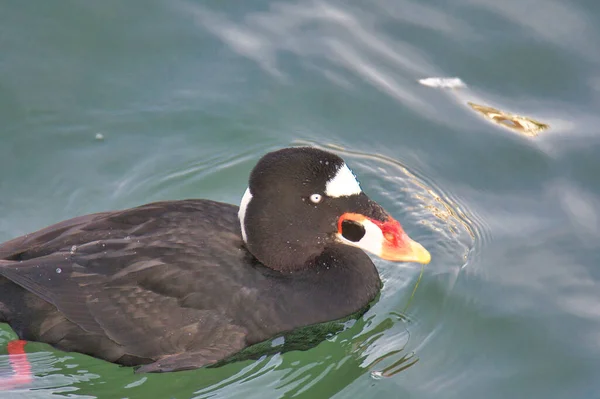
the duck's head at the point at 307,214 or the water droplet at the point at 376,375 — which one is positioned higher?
the duck's head at the point at 307,214

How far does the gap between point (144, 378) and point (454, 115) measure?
3.55 meters

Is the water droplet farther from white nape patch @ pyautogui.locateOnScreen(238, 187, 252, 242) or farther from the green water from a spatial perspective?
white nape patch @ pyautogui.locateOnScreen(238, 187, 252, 242)

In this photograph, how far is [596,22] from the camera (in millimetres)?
8422

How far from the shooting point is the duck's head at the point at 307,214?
566cm

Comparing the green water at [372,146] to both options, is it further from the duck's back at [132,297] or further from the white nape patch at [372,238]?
the white nape patch at [372,238]

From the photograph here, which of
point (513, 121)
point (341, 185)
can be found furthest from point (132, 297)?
point (513, 121)

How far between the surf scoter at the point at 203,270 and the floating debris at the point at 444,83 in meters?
2.55

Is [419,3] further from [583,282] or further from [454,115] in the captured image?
[583,282]

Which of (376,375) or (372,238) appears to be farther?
(372,238)

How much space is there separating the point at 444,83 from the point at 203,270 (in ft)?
11.1

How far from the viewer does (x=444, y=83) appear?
809cm

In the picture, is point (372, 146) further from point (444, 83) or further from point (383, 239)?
point (383, 239)

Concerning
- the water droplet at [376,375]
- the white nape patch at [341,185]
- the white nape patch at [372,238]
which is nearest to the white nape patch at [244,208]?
the white nape patch at [341,185]

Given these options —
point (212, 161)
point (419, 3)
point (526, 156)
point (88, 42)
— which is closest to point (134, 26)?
point (88, 42)
